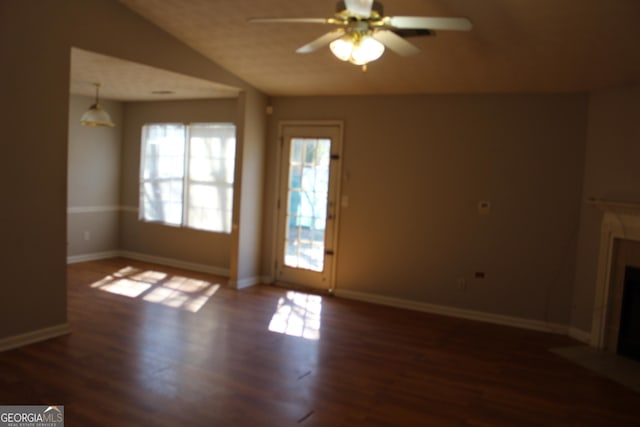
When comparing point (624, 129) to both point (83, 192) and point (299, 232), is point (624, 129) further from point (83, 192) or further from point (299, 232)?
point (83, 192)

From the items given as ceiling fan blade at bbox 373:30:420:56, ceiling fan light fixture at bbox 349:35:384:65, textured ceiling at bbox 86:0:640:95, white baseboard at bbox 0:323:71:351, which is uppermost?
textured ceiling at bbox 86:0:640:95

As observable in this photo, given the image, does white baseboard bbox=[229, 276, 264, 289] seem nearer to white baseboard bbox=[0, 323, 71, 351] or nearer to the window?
the window

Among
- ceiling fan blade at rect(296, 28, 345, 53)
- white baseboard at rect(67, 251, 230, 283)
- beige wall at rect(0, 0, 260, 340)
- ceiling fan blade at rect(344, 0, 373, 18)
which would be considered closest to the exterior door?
white baseboard at rect(67, 251, 230, 283)

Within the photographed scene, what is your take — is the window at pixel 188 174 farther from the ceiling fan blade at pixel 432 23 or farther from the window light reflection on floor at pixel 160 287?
the ceiling fan blade at pixel 432 23

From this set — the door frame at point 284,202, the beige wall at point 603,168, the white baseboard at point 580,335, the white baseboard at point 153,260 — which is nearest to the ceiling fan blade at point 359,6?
the beige wall at point 603,168

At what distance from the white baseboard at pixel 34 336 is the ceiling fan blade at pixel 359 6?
3.48 meters

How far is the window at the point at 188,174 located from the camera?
702cm

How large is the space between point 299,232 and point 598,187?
3.41 metres

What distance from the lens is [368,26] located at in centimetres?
282

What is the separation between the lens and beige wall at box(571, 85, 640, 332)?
4426 mm

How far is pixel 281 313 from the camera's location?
5.32 meters

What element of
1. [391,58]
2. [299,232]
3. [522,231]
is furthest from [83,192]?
[522,231]

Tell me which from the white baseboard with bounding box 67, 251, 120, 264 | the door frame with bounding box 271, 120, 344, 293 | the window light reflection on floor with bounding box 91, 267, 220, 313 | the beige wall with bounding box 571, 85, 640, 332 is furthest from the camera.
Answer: the white baseboard with bounding box 67, 251, 120, 264

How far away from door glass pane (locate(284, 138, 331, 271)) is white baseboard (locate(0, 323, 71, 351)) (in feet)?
9.58
